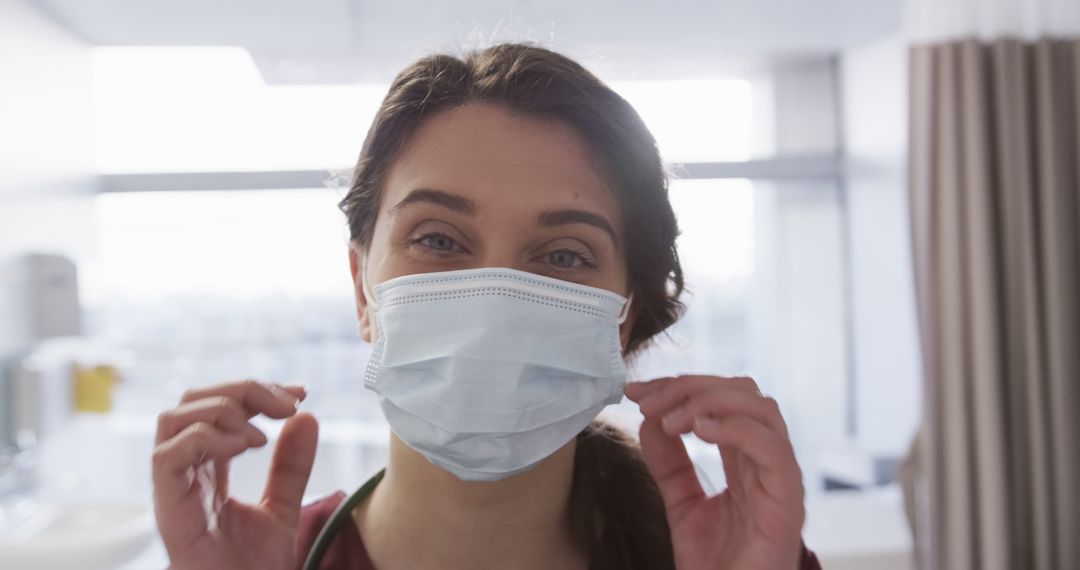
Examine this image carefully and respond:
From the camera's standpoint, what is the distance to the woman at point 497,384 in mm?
831

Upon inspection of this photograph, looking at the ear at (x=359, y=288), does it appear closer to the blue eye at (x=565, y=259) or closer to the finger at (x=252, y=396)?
the finger at (x=252, y=396)

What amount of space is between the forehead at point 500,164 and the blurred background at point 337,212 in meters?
1.92

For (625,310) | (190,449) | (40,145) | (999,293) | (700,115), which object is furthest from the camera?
(700,115)

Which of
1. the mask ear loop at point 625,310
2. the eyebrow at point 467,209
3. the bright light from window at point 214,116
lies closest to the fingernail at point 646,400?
the mask ear loop at point 625,310

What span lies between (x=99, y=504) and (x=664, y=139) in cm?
275

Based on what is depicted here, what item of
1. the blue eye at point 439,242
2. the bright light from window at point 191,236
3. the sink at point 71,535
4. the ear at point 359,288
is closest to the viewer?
the blue eye at point 439,242

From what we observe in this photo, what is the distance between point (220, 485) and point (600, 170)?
0.67 m

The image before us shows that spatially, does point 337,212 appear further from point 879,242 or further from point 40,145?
point 879,242

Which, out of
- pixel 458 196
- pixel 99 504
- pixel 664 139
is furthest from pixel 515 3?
pixel 99 504

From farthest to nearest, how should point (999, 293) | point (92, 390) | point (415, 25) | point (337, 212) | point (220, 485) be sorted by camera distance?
point (337, 212) < point (415, 25) < point (92, 390) < point (999, 293) < point (220, 485)

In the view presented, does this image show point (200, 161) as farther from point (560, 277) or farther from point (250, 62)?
point (560, 277)

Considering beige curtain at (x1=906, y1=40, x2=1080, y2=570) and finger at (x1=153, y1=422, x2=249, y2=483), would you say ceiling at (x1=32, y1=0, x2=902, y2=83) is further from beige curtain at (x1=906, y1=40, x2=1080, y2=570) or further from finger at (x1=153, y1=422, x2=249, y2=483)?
finger at (x1=153, y1=422, x2=249, y2=483)

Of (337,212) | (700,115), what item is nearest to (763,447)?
(337,212)

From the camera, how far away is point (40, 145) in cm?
261
